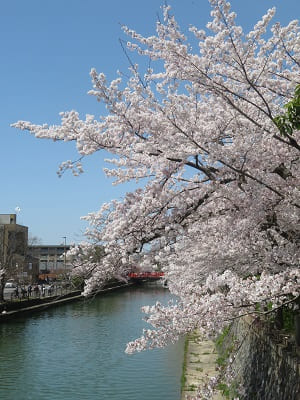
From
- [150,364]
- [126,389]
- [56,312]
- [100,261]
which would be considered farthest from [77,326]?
[100,261]

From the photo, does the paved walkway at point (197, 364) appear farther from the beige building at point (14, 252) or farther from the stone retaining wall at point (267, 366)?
the beige building at point (14, 252)

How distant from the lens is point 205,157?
18.5 ft

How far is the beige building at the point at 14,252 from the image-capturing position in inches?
1378

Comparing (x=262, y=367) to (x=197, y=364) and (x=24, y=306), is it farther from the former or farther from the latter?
(x=24, y=306)

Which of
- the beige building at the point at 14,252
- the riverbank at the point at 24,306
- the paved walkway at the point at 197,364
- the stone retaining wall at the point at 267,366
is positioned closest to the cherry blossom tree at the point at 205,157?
the stone retaining wall at the point at 267,366

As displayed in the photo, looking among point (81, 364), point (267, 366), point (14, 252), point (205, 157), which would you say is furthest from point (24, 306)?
point (205, 157)

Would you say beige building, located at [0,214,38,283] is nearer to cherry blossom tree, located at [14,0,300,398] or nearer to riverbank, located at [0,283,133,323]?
riverbank, located at [0,283,133,323]

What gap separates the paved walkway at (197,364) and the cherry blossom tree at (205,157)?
4.61 m

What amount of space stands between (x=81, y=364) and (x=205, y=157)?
12.4 metres

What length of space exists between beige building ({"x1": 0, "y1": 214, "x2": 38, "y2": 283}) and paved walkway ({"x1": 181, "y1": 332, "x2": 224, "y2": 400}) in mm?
19355

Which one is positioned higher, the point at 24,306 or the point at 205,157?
the point at 205,157

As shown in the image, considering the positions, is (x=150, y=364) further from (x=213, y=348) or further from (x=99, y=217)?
(x=99, y=217)

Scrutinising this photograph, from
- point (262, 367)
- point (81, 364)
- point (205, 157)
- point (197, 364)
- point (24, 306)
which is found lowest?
point (81, 364)

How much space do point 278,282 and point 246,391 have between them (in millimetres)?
4588
